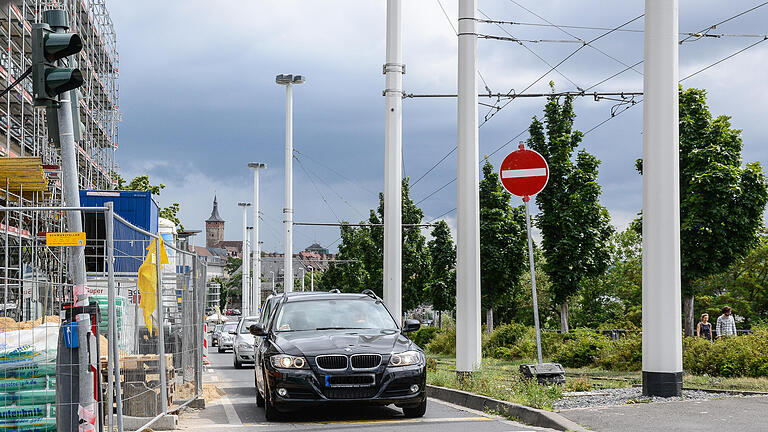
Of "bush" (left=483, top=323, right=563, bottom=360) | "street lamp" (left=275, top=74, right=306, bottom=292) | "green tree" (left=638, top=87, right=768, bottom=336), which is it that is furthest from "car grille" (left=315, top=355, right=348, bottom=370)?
"street lamp" (left=275, top=74, right=306, bottom=292)

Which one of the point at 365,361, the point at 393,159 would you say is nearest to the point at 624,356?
the point at 393,159

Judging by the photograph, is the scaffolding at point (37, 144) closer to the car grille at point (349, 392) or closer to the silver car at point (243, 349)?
the car grille at point (349, 392)

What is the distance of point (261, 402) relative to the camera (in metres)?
13.1

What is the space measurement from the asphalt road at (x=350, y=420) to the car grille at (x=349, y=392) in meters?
0.32

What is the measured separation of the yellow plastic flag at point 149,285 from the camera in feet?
31.0

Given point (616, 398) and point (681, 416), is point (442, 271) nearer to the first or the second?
point (616, 398)

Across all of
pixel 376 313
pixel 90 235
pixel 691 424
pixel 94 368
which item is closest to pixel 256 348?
pixel 376 313

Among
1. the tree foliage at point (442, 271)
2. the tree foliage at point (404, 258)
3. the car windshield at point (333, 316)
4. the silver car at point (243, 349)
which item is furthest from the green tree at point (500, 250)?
the car windshield at point (333, 316)

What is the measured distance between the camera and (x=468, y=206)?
46.5 feet

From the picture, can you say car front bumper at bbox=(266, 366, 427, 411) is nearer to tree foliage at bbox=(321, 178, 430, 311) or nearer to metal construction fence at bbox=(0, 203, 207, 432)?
metal construction fence at bbox=(0, 203, 207, 432)

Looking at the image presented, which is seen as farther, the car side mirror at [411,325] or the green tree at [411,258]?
the green tree at [411,258]

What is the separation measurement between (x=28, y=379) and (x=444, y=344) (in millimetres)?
27613

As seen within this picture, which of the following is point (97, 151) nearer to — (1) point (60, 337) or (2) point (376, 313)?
(2) point (376, 313)

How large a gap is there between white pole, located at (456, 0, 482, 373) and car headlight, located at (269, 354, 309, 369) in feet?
13.1
